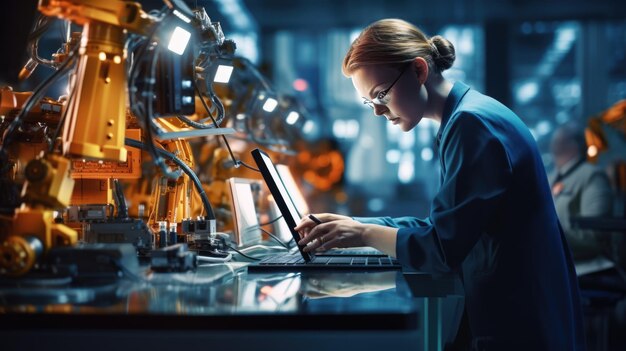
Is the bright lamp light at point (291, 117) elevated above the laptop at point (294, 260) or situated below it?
above

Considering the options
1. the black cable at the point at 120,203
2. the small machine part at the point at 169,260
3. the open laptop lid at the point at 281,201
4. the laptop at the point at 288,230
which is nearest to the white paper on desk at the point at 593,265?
the laptop at the point at 288,230

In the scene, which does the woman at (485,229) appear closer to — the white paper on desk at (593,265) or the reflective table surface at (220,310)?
the reflective table surface at (220,310)

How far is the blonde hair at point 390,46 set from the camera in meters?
1.87

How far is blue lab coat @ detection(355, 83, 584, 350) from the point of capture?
161 cm

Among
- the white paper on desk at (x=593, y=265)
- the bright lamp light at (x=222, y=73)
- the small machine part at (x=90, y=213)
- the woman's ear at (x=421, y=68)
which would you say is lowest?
the white paper on desk at (x=593, y=265)

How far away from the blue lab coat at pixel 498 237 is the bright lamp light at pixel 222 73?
0.83 metres

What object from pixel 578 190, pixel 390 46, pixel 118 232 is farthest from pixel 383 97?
pixel 578 190

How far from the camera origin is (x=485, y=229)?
171 centimetres

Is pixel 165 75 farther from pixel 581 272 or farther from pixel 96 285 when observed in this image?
pixel 581 272

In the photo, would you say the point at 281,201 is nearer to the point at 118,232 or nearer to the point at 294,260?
the point at 294,260

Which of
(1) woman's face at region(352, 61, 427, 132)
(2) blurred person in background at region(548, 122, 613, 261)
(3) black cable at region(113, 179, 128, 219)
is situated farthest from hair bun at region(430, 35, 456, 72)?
(2) blurred person in background at region(548, 122, 613, 261)

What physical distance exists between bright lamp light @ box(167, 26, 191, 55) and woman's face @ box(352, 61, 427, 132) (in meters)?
0.55

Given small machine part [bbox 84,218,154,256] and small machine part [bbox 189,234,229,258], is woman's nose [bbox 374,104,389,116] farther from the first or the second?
small machine part [bbox 84,218,154,256]

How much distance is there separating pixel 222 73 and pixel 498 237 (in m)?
1.08
